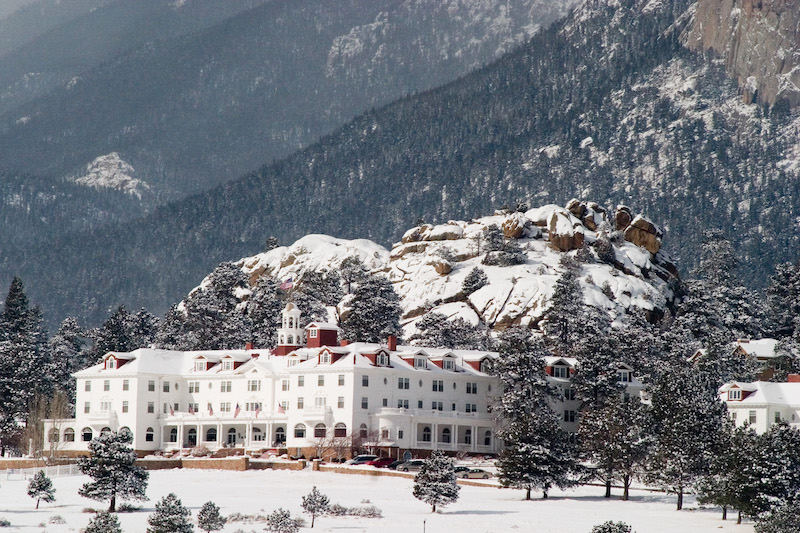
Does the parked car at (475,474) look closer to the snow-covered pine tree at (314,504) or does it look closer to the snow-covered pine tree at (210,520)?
the snow-covered pine tree at (314,504)

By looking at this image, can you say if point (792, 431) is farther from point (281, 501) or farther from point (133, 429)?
point (133, 429)

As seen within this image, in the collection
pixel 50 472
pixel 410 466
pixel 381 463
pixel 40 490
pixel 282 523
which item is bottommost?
pixel 282 523

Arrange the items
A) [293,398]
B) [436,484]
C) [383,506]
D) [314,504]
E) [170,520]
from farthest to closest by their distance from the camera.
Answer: [293,398] → [383,506] → [436,484] → [314,504] → [170,520]

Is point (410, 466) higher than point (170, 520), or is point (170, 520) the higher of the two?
point (410, 466)

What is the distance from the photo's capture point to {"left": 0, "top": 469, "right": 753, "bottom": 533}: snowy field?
4368 inches

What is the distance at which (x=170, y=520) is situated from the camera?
328 feet

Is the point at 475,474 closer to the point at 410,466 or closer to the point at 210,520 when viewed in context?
the point at 410,466

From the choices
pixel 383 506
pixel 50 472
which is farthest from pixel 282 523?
pixel 50 472

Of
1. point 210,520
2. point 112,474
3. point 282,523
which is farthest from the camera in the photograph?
point 112,474

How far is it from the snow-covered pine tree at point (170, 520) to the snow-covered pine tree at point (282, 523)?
5830 mm

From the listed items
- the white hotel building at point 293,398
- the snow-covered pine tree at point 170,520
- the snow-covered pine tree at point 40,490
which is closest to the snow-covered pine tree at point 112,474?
the snow-covered pine tree at point 40,490

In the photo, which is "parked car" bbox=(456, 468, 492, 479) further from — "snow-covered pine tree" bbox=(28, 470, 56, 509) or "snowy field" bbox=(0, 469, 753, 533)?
"snow-covered pine tree" bbox=(28, 470, 56, 509)

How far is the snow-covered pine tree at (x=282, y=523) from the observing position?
10588 centimetres

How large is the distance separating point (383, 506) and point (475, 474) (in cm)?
2370
